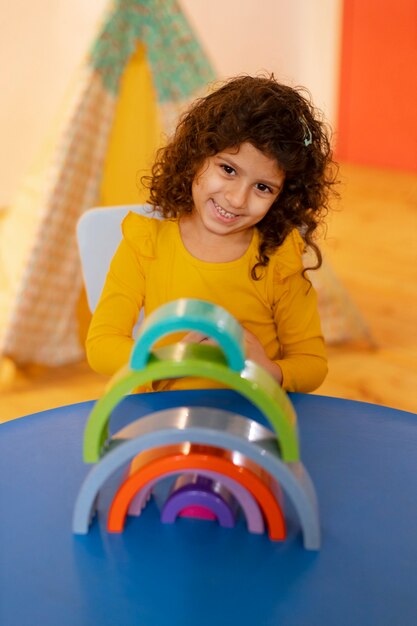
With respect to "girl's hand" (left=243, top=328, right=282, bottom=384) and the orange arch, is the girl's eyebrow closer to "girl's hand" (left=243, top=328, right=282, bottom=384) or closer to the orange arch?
"girl's hand" (left=243, top=328, right=282, bottom=384)

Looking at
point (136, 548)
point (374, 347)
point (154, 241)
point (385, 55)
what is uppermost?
point (385, 55)

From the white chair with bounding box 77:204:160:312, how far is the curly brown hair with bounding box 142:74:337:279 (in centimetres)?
6

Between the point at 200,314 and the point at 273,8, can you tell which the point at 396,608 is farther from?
the point at 273,8

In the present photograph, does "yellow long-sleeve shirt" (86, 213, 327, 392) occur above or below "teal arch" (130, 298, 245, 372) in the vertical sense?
below

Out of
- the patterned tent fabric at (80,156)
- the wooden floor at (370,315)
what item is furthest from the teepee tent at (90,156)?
the wooden floor at (370,315)

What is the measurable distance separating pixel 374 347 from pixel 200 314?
1.90 meters

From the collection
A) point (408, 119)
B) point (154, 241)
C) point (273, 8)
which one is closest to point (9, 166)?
point (273, 8)

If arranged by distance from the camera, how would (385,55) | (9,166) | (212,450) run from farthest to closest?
(385,55), (9,166), (212,450)

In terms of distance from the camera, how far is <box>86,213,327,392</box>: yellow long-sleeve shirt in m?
1.17

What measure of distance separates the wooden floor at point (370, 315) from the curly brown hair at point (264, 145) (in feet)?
0.76

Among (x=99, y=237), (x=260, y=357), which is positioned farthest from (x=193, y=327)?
(x=99, y=237)

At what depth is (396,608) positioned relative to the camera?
69 cm

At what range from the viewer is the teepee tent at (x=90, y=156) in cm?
212

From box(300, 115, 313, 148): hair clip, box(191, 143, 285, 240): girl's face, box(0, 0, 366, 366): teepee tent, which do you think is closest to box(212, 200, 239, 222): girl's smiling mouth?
box(191, 143, 285, 240): girl's face
